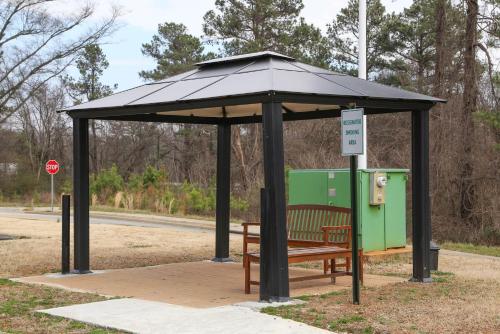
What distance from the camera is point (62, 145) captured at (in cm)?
5669

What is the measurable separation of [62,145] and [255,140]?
21.9 metres

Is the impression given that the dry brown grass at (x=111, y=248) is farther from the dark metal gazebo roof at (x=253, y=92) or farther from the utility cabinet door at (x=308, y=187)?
the dark metal gazebo roof at (x=253, y=92)

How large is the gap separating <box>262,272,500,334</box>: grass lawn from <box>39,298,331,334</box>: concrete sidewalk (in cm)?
32

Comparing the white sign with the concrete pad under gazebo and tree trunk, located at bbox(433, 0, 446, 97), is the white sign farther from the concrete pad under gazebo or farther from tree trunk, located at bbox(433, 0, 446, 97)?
tree trunk, located at bbox(433, 0, 446, 97)

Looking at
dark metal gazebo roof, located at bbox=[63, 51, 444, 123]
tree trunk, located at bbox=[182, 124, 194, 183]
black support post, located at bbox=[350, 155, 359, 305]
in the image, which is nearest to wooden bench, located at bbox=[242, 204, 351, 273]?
dark metal gazebo roof, located at bbox=[63, 51, 444, 123]

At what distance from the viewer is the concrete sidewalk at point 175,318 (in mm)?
7330

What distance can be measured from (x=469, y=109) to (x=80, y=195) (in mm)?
17803

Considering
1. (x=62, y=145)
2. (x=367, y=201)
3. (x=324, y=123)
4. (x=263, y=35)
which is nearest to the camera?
(x=367, y=201)

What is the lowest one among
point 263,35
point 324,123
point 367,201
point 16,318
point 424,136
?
point 16,318

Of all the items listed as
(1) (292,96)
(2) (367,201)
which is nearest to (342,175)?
(2) (367,201)

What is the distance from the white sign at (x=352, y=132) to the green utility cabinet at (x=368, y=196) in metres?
4.52

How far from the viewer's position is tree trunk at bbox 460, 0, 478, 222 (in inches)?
1016

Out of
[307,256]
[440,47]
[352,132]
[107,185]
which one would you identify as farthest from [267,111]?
[107,185]

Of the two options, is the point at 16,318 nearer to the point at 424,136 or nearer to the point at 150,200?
the point at 424,136
